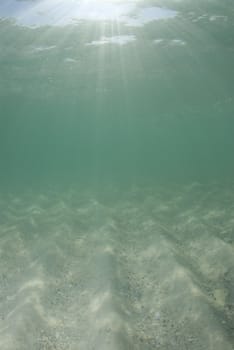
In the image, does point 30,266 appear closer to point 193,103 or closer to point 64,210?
point 64,210

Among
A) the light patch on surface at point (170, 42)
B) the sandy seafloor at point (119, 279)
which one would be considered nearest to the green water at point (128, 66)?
the light patch on surface at point (170, 42)

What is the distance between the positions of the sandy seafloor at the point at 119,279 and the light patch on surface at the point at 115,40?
10.8 meters

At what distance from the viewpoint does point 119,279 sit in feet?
28.2

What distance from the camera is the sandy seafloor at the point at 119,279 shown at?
652cm

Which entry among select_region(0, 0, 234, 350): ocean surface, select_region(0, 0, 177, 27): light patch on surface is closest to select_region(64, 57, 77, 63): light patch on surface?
select_region(0, 0, 234, 350): ocean surface

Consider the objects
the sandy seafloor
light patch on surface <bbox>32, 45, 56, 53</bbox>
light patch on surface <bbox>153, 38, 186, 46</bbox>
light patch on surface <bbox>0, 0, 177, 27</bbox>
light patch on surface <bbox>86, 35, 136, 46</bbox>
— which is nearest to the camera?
the sandy seafloor

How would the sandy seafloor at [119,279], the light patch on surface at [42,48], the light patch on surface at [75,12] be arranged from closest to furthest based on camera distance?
1. the sandy seafloor at [119,279]
2. the light patch on surface at [75,12]
3. the light patch on surface at [42,48]

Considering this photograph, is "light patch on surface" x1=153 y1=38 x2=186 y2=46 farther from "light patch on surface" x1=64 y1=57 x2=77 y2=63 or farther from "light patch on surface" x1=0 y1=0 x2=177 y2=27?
"light patch on surface" x1=64 y1=57 x2=77 y2=63

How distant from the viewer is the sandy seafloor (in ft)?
21.4

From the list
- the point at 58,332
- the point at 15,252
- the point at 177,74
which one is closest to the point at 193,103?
the point at 177,74

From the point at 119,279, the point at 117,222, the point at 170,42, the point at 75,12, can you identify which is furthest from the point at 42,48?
the point at 119,279

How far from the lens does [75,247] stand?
11.1m

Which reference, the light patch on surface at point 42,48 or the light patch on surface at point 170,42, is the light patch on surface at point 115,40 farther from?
the light patch on surface at point 42,48

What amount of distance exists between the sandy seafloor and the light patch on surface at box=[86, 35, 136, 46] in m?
10.8
